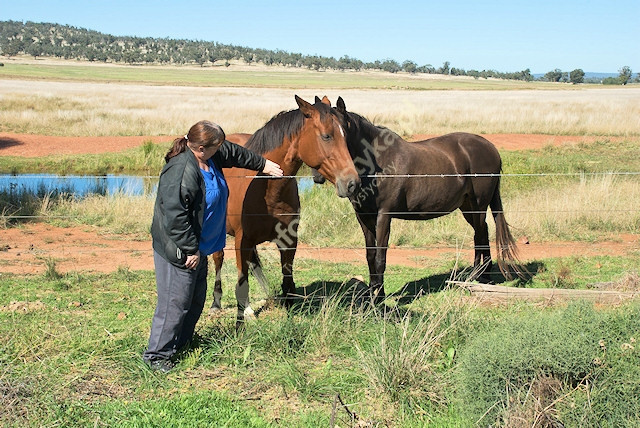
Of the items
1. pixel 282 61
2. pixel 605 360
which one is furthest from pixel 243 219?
pixel 282 61

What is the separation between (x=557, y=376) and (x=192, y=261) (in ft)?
8.37

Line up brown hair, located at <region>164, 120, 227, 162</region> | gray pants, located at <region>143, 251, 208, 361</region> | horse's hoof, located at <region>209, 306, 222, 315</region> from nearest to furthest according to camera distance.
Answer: brown hair, located at <region>164, 120, 227, 162</region> → gray pants, located at <region>143, 251, 208, 361</region> → horse's hoof, located at <region>209, 306, 222, 315</region>

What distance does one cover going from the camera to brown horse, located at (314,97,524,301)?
7.18 m

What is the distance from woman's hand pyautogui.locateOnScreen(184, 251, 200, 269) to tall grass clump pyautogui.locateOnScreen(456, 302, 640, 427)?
1985 millimetres

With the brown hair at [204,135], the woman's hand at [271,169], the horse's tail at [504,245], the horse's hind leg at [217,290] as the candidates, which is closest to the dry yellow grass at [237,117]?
the horse's tail at [504,245]

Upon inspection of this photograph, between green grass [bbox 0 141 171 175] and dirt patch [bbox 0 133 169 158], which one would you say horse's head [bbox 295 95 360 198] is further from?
dirt patch [bbox 0 133 169 158]

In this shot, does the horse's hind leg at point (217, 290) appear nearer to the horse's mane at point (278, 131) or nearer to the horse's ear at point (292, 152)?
the horse's mane at point (278, 131)

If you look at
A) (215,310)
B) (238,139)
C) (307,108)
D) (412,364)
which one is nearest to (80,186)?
(238,139)

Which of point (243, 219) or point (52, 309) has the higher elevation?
point (243, 219)

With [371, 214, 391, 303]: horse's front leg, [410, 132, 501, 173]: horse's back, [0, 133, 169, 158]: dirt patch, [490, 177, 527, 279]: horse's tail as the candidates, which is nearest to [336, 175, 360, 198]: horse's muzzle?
[371, 214, 391, 303]: horse's front leg

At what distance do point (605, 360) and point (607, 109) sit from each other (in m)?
39.5

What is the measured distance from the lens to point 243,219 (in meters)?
6.04

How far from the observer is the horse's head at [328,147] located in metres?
5.58

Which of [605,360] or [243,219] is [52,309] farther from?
[605,360]
